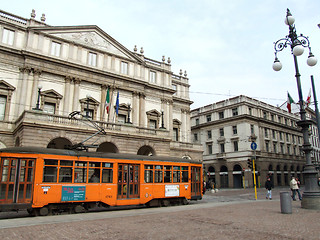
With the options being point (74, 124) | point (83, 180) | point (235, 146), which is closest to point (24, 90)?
point (74, 124)

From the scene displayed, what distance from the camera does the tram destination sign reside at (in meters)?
13.4

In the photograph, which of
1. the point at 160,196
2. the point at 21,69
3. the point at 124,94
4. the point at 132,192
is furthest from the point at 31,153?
the point at 124,94

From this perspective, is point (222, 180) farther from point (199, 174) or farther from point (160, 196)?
point (160, 196)

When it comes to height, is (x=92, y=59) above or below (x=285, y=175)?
above

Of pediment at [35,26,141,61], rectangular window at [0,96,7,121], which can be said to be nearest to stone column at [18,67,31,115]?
rectangular window at [0,96,7,121]

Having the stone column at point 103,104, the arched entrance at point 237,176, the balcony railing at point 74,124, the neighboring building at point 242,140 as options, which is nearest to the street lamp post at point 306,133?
the balcony railing at point 74,124

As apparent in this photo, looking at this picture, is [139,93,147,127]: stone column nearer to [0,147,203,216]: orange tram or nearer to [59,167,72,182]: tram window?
[0,147,203,216]: orange tram

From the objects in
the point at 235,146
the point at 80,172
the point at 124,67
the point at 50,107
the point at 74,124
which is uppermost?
the point at 124,67

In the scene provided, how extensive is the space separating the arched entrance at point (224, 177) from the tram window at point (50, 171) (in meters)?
40.2

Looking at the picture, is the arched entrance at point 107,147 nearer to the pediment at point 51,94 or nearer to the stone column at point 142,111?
the pediment at point 51,94

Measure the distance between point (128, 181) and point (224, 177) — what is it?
37.1 meters

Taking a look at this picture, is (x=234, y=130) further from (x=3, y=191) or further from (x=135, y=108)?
(x=3, y=191)

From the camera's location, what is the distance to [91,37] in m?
30.0

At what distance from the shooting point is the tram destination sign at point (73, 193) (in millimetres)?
13430
